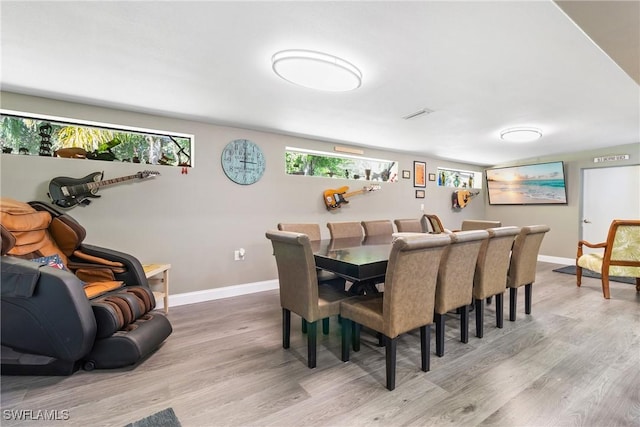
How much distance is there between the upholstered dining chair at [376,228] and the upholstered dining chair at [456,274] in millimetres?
1710

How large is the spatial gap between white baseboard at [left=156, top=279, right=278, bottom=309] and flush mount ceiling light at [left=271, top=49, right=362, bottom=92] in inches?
105

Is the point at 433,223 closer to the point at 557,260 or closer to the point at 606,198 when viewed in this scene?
the point at 557,260

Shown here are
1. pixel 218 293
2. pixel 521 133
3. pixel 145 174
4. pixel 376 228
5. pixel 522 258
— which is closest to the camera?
pixel 522 258

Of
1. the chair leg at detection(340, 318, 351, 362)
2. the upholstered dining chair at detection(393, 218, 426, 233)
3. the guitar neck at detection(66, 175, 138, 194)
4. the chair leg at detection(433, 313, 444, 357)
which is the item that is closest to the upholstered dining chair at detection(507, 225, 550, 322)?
the chair leg at detection(433, 313, 444, 357)

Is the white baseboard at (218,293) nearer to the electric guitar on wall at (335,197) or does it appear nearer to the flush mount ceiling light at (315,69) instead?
the electric guitar on wall at (335,197)

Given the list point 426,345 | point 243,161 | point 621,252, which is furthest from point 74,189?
point 621,252

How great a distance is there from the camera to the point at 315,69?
195 cm

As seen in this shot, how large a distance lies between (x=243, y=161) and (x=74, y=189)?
1751mm

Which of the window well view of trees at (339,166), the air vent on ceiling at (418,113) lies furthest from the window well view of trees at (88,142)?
the air vent on ceiling at (418,113)

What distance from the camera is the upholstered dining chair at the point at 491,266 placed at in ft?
7.67

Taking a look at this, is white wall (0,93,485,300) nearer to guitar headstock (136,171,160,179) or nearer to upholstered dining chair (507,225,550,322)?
guitar headstock (136,171,160,179)

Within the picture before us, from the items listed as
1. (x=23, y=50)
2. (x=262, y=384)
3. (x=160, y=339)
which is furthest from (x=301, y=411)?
(x=23, y=50)

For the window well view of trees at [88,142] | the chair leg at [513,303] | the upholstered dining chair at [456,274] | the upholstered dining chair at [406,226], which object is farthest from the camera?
the upholstered dining chair at [406,226]

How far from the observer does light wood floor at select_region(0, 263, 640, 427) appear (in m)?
1.50
